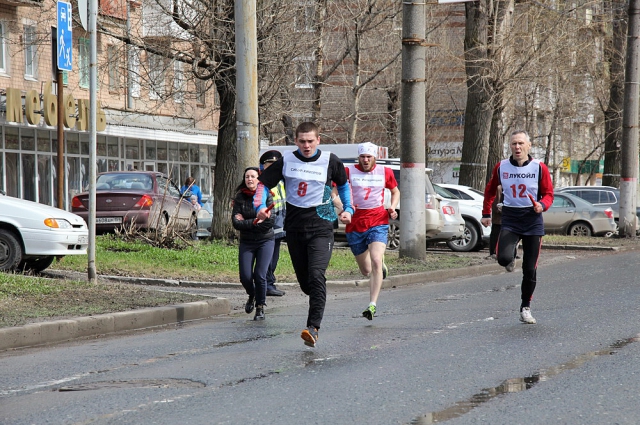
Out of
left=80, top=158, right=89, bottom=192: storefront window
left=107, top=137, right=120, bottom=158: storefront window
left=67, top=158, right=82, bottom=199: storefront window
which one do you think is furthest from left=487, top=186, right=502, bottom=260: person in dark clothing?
left=107, top=137, right=120, bottom=158: storefront window

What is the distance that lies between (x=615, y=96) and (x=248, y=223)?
29.5 m

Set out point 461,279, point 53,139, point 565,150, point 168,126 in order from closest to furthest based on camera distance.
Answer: point 461,279 < point 53,139 < point 168,126 < point 565,150

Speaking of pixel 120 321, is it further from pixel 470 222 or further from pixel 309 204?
pixel 470 222

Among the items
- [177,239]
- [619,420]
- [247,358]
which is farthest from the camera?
[177,239]

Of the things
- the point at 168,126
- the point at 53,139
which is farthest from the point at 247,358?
the point at 168,126

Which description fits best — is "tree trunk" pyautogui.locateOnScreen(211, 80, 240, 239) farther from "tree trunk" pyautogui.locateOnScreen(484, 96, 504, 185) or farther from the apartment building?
"tree trunk" pyautogui.locateOnScreen(484, 96, 504, 185)

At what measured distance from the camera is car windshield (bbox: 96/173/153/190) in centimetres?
2275

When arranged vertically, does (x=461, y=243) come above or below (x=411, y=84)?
below

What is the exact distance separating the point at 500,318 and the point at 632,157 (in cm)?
1978

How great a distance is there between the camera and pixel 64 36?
15.9 meters

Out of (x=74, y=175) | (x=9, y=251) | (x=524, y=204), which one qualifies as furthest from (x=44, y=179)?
(x=524, y=204)

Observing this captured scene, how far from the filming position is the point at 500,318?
427 inches

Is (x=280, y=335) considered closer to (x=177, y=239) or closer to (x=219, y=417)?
(x=219, y=417)

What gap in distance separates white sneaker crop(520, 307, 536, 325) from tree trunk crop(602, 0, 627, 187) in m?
27.3
